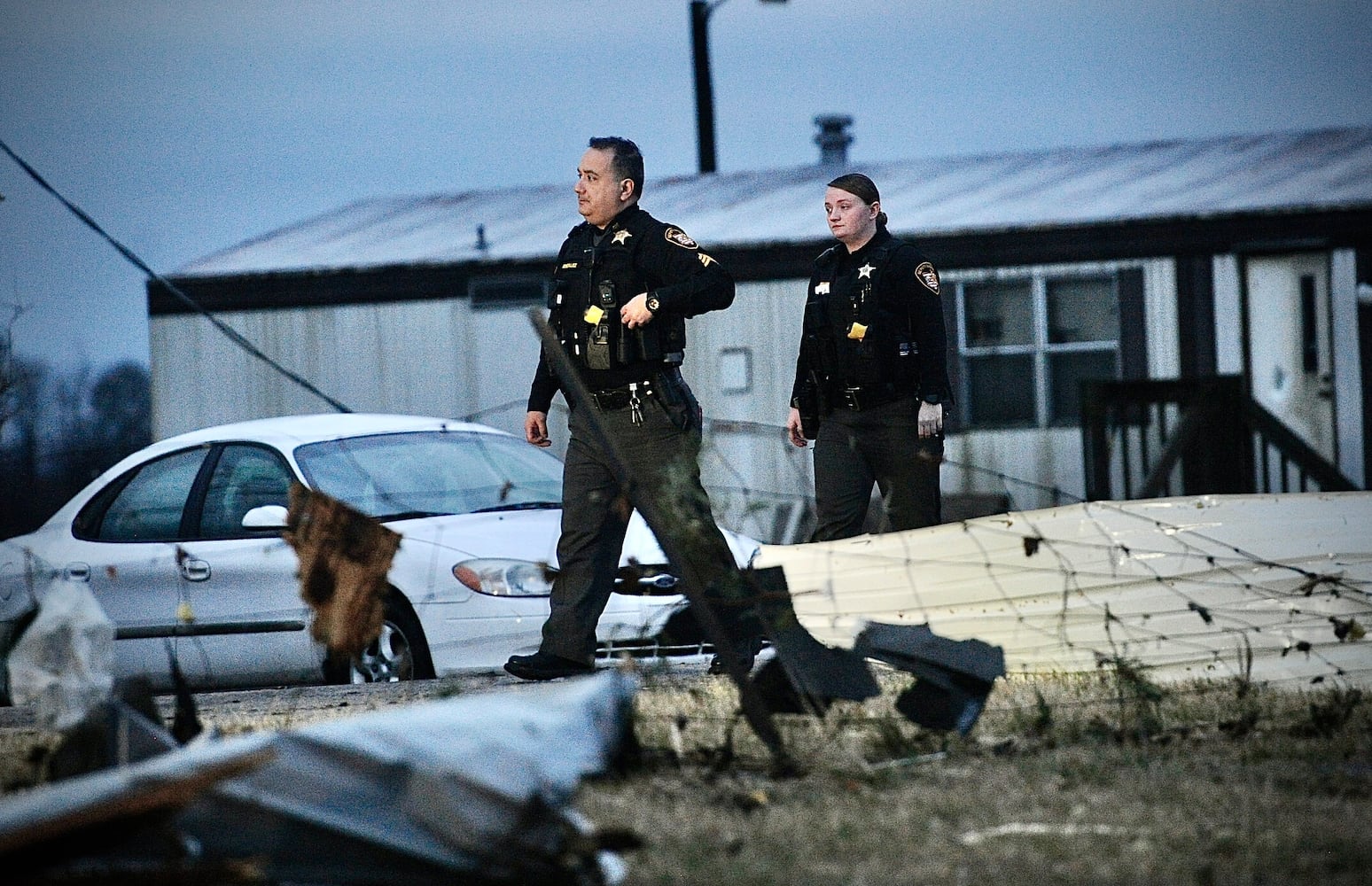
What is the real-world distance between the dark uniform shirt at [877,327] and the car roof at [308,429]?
2.25 meters

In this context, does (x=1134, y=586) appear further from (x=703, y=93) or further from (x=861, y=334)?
(x=703, y=93)

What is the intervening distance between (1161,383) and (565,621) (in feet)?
29.6

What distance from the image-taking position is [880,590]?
5.32 metres

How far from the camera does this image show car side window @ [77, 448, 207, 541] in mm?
7508

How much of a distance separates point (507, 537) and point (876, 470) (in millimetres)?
1604

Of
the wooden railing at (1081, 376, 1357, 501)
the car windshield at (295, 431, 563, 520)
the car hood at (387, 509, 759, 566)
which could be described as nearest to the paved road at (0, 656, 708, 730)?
the car hood at (387, 509, 759, 566)

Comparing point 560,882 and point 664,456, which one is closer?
point 560,882

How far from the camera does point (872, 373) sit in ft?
20.1

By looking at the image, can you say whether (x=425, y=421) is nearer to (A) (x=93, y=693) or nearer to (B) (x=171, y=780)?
(A) (x=93, y=693)

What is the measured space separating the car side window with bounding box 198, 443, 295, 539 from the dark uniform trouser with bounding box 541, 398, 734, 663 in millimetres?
1978

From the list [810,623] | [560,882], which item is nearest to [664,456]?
[810,623]

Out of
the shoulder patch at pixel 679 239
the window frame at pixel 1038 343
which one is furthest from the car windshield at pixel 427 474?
the window frame at pixel 1038 343

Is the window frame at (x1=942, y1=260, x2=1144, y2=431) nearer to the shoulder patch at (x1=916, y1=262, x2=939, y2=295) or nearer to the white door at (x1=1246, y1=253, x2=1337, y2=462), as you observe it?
the white door at (x1=1246, y1=253, x2=1337, y2=462)

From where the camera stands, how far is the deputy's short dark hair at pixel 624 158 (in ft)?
19.2
